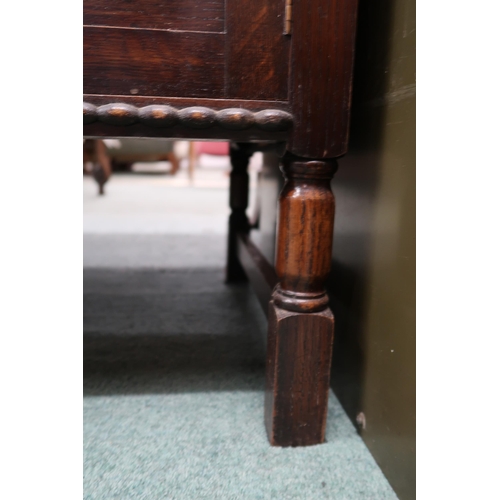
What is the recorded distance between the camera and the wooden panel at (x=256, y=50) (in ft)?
1.50

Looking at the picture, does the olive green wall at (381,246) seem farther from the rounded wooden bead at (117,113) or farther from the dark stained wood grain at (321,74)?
the rounded wooden bead at (117,113)

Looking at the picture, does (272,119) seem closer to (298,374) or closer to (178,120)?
(178,120)

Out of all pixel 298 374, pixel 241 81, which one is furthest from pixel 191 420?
pixel 241 81

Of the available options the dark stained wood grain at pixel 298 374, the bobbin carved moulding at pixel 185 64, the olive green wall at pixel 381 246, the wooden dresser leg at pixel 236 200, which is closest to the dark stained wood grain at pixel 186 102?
the bobbin carved moulding at pixel 185 64

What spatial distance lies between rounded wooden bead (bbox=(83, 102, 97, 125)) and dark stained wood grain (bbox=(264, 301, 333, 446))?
0.89 ft

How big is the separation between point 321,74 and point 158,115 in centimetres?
16

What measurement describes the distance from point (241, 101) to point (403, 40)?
163 millimetres

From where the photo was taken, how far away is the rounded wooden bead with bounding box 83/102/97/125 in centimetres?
45

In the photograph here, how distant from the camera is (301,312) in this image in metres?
0.52

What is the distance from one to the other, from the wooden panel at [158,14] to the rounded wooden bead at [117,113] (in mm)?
75

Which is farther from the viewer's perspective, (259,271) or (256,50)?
(259,271)

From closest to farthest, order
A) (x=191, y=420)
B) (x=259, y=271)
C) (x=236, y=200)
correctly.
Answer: (x=191, y=420)
(x=259, y=271)
(x=236, y=200)
